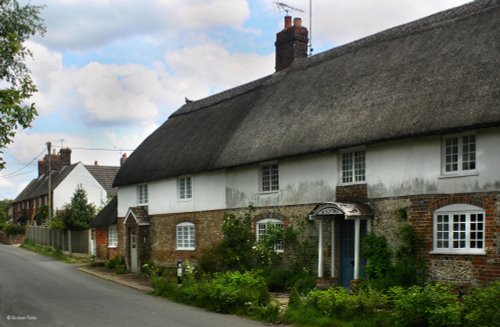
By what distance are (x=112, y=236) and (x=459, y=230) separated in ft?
77.1

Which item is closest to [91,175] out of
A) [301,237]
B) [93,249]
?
[93,249]

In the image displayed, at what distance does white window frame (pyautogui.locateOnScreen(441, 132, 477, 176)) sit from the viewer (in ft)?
47.2

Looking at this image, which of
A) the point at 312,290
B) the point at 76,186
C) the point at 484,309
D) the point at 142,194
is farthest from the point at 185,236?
the point at 76,186

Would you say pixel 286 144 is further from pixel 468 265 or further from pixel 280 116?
pixel 468 265

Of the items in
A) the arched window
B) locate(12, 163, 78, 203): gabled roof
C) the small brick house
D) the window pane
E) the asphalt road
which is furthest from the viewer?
locate(12, 163, 78, 203): gabled roof

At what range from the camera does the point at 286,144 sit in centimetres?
1922

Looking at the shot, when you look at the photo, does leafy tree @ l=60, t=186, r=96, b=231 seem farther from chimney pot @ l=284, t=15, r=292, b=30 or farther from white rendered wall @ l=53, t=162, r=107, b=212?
chimney pot @ l=284, t=15, r=292, b=30

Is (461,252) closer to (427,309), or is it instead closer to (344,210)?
(344,210)

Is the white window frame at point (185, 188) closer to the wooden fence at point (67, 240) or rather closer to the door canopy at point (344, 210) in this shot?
the door canopy at point (344, 210)

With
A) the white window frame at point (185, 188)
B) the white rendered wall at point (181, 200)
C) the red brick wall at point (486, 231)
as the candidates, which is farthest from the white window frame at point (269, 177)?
the red brick wall at point (486, 231)

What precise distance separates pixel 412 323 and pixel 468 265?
3.66 metres

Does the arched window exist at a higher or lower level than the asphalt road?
higher

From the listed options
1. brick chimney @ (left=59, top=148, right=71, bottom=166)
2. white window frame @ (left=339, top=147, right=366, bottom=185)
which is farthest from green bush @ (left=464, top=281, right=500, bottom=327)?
brick chimney @ (left=59, top=148, right=71, bottom=166)

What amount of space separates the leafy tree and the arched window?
17889 mm
